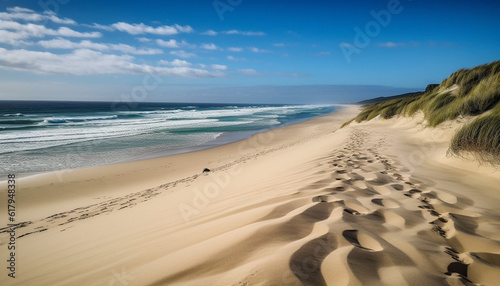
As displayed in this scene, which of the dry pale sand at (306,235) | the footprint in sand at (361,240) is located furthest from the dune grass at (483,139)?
the footprint in sand at (361,240)

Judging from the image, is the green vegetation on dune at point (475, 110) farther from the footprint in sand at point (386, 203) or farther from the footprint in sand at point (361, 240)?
the footprint in sand at point (361, 240)

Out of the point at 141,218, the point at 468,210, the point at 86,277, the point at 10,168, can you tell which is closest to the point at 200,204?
the point at 141,218

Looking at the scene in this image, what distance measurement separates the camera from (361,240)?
2.16 meters

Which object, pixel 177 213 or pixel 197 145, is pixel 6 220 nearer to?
pixel 177 213

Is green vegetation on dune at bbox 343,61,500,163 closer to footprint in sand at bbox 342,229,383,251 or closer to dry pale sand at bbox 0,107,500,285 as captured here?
dry pale sand at bbox 0,107,500,285

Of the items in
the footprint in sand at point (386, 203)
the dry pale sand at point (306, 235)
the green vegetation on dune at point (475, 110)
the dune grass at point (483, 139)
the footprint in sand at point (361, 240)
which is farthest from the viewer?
the green vegetation on dune at point (475, 110)

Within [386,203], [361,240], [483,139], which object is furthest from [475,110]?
[361,240]

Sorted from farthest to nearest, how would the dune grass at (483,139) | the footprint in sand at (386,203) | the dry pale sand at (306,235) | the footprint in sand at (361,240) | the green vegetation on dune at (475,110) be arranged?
1. the green vegetation on dune at (475,110)
2. the dune grass at (483,139)
3. the footprint in sand at (386,203)
4. the footprint in sand at (361,240)
5. the dry pale sand at (306,235)

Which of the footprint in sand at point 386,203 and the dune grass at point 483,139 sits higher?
the dune grass at point 483,139

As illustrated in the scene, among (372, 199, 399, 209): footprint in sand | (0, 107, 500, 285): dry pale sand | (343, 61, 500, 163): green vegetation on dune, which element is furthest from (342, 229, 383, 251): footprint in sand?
(343, 61, 500, 163): green vegetation on dune

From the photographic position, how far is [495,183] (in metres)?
4.13

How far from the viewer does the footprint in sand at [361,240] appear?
2047 mm

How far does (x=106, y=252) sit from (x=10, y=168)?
11.6 metres

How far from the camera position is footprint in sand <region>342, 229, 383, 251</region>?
80.6 inches
